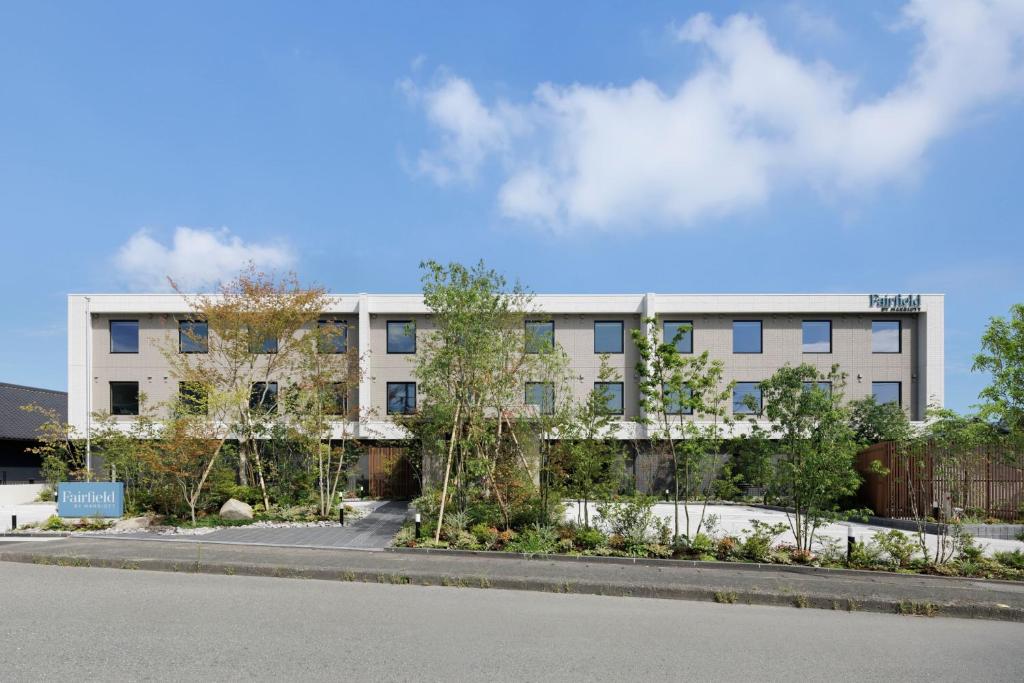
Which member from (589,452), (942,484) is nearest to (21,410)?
(589,452)

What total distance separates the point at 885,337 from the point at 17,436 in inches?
1699

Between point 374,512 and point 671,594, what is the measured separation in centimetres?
1316

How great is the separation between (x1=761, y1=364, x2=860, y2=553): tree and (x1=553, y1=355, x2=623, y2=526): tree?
3312mm

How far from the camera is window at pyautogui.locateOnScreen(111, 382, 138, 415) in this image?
96.4 feet

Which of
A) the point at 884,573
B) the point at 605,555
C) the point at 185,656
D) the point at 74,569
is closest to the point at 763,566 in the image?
the point at 884,573

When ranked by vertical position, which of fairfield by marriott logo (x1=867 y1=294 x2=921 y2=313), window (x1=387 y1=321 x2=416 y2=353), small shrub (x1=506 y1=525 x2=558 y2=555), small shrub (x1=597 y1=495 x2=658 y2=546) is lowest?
small shrub (x1=506 y1=525 x2=558 y2=555)

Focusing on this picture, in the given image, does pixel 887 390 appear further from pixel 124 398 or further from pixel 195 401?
pixel 124 398

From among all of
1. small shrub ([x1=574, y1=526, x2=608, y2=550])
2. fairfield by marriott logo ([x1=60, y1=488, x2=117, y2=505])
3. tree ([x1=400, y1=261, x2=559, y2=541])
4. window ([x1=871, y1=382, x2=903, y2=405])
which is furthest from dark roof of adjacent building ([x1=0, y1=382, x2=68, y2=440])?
window ([x1=871, y1=382, x2=903, y2=405])

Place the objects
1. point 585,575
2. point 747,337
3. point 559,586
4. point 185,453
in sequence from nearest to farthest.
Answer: point 559,586 → point 585,575 → point 185,453 → point 747,337

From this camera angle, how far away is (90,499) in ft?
55.1

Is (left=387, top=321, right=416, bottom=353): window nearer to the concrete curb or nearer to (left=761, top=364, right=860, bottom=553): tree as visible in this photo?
the concrete curb

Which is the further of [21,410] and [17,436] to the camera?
[21,410]

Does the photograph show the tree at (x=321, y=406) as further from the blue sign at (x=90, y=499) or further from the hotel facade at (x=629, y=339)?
the hotel facade at (x=629, y=339)

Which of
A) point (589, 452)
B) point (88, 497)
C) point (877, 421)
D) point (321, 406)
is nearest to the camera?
point (589, 452)
